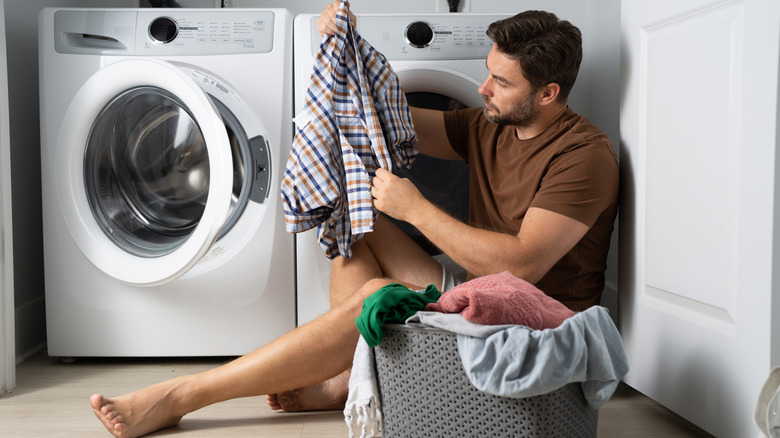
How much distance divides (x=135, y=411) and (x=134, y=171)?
0.64 metres

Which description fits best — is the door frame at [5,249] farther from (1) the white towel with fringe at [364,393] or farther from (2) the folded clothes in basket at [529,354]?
(2) the folded clothes in basket at [529,354]

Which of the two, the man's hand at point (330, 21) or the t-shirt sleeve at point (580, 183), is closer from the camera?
the t-shirt sleeve at point (580, 183)

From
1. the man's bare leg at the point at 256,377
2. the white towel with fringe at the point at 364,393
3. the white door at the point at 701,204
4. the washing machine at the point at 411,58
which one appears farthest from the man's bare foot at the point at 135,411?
the white door at the point at 701,204

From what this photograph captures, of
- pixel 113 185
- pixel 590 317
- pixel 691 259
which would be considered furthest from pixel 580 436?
pixel 113 185

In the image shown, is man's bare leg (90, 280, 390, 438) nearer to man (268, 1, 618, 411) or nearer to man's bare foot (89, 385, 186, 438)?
man's bare foot (89, 385, 186, 438)

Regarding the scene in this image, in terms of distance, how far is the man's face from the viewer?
4.42 feet

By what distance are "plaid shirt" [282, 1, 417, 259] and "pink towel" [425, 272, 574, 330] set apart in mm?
365

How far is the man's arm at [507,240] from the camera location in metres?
1.19

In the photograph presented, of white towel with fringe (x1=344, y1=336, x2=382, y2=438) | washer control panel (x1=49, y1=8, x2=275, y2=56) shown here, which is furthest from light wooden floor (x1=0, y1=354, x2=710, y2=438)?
washer control panel (x1=49, y1=8, x2=275, y2=56)

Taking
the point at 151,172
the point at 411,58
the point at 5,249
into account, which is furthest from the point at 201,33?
the point at 5,249

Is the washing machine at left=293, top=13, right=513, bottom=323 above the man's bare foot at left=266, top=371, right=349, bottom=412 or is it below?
above

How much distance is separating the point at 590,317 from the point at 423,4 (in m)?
1.54

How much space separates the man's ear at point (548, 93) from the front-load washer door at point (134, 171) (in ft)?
2.28

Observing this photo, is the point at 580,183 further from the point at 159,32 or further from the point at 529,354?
the point at 159,32
